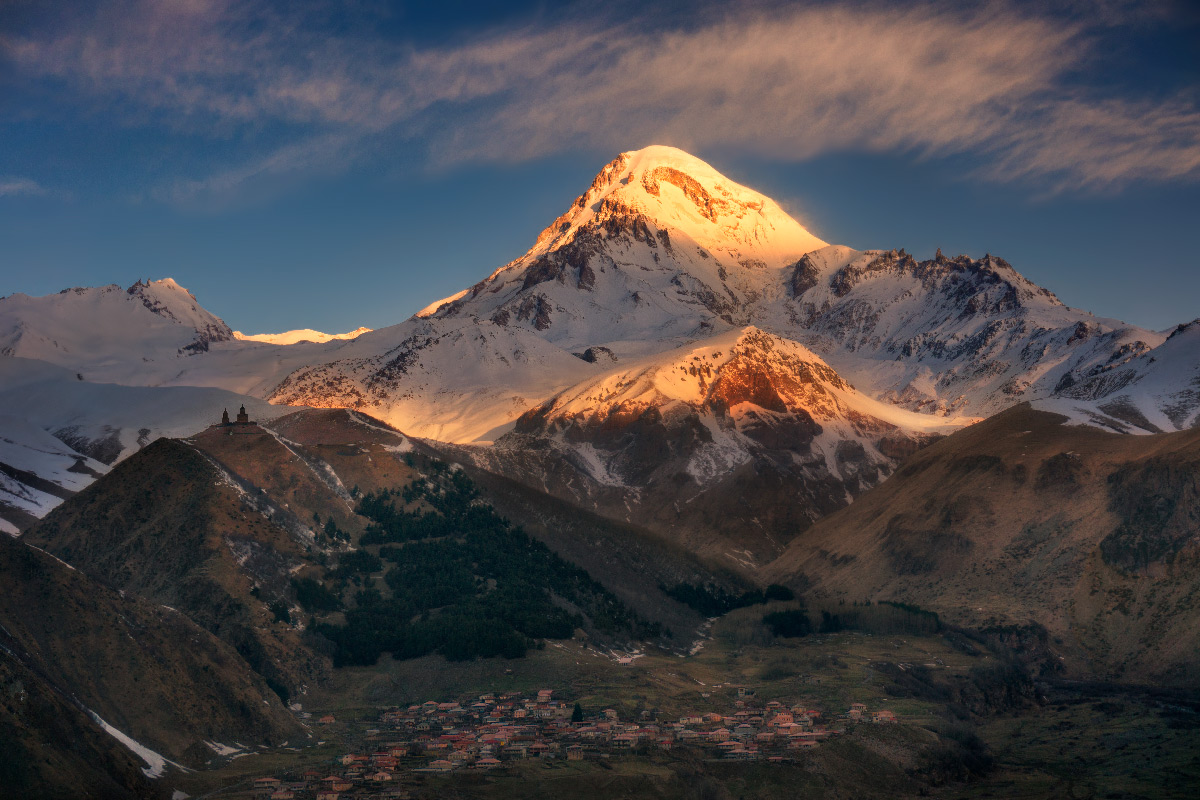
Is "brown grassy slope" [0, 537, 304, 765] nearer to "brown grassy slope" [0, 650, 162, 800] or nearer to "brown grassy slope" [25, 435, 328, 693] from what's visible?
"brown grassy slope" [0, 650, 162, 800]

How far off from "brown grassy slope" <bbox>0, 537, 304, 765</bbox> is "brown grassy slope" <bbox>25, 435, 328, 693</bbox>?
21.1 m

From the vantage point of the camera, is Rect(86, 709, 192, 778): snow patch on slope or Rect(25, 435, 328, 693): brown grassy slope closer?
Rect(86, 709, 192, 778): snow patch on slope

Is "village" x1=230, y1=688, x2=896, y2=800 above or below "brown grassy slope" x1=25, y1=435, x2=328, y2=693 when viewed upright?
below

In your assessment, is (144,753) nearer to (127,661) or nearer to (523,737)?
(127,661)

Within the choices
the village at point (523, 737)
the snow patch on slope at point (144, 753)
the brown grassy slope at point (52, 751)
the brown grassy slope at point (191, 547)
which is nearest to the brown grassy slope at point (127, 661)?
the snow patch on slope at point (144, 753)

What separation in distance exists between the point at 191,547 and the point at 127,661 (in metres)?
50.6

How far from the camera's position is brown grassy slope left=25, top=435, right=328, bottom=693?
16250cm

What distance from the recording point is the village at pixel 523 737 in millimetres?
119275

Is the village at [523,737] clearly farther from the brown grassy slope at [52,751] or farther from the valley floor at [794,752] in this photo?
the brown grassy slope at [52,751]

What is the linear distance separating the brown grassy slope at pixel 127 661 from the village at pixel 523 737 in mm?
10486

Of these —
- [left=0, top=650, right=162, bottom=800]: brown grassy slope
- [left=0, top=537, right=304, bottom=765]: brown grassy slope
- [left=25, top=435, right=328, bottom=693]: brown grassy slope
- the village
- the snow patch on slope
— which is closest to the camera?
[left=0, top=650, right=162, bottom=800]: brown grassy slope

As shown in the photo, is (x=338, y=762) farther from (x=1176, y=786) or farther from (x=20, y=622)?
(x=1176, y=786)

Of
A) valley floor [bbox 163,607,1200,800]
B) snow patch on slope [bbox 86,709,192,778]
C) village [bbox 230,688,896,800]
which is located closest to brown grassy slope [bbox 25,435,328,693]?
valley floor [bbox 163,607,1200,800]

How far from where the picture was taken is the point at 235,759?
123875mm
